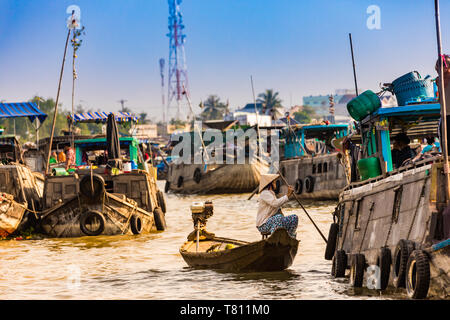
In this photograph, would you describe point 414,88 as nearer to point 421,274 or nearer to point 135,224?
point 421,274

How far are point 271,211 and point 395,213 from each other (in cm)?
271

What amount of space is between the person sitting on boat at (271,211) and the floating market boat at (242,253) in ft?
0.74

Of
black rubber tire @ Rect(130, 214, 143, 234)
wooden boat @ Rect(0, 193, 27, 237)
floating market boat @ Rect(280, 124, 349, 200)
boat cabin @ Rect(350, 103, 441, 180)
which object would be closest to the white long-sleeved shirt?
boat cabin @ Rect(350, 103, 441, 180)

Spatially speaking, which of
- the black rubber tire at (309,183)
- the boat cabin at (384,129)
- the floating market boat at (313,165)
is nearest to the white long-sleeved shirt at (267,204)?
the boat cabin at (384,129)

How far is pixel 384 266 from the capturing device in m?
8.00

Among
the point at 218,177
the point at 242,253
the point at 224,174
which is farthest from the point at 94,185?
the point at 218,177

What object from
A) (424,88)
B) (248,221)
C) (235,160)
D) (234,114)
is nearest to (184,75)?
(234,114)

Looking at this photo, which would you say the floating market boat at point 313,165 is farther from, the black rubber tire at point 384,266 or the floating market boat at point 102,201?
the black rubber tire at point 384,266

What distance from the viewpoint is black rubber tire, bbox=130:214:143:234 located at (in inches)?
658

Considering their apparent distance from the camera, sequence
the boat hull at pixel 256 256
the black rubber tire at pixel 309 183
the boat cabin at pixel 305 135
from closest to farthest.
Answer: the boat hull at pixel 256 256 → the boat cabin at pixel 305 135 → the black rubber tire at pixel 309 183

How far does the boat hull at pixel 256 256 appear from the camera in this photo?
33.7ft
